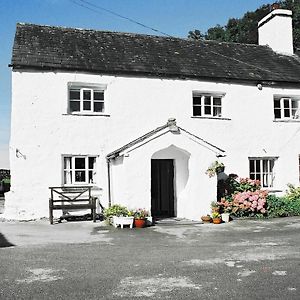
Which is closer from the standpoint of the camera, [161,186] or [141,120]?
[141,120]

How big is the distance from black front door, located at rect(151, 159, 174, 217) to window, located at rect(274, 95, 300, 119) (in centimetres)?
613

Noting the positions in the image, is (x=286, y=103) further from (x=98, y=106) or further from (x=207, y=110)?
(x=98, y=106)

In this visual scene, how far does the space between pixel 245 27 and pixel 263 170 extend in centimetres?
2944

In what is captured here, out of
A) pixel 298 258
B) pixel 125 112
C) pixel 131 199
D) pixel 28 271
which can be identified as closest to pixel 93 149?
pixel 125 112

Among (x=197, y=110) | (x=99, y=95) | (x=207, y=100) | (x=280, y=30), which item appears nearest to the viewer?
(x=99, y=95)

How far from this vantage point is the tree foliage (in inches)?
1629

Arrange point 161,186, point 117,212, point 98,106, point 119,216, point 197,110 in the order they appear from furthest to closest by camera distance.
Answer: point 197,110 < point 161,186 < point 98,106 < point 117,212 < point 119,216

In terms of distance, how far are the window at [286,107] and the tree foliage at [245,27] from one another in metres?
23.9

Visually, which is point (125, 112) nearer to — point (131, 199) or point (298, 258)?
point (131, 199)

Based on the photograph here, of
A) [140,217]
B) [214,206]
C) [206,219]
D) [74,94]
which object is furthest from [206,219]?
[74,94]

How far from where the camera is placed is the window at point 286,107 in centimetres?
1844

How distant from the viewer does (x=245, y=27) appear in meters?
42.9

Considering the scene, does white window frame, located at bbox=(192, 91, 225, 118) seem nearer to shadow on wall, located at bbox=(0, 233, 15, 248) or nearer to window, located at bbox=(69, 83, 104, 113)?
window, located at bbox=(69, 83, 104, 113)

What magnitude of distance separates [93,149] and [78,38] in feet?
19.5
